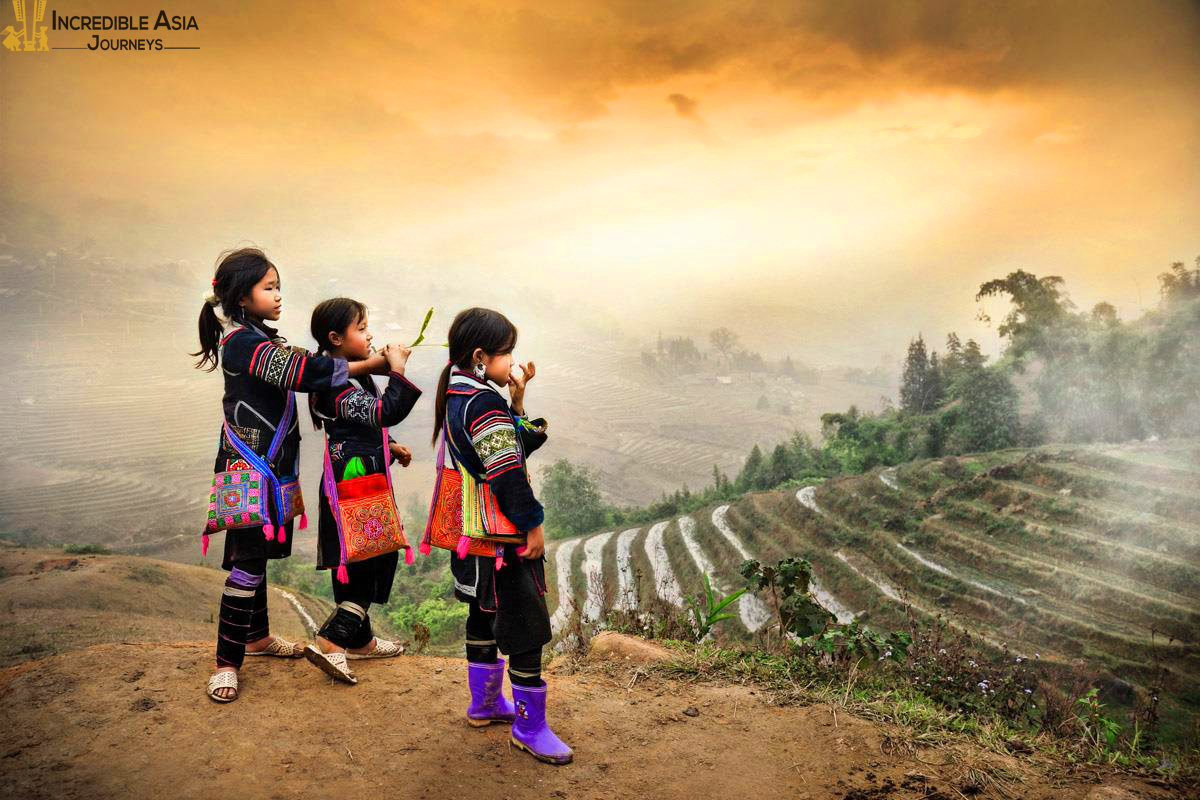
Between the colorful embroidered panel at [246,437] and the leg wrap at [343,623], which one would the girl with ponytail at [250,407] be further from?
the leg wrap at [343,623]

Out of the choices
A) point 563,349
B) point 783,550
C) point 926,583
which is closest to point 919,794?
point 926,583

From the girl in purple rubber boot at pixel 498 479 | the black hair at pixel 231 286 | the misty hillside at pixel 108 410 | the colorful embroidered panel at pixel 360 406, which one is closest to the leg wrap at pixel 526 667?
the girl in purple rubber boot at pixel 498 479

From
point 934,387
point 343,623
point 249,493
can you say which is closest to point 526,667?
point 343,623

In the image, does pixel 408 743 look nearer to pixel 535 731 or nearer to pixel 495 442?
pixel 535 731

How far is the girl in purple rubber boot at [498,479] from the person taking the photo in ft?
7.82

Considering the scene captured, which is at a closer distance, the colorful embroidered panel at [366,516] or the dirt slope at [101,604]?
the colorful embroidered panel at [366,516]

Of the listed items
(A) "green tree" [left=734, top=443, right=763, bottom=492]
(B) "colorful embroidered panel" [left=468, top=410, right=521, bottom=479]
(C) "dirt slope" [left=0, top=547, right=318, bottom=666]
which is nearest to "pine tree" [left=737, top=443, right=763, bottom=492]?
(A) "green tree" [left=734, top=443, right=763, bottom=492]

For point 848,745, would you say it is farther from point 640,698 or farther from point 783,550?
point 783,550

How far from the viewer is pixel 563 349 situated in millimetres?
48188

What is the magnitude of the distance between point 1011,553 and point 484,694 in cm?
2102

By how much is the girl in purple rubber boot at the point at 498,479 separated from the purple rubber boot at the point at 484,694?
0.16 m

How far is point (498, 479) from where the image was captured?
7.71ft

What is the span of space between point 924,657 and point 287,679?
3166mm

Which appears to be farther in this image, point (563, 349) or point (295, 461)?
point (563, 349)
